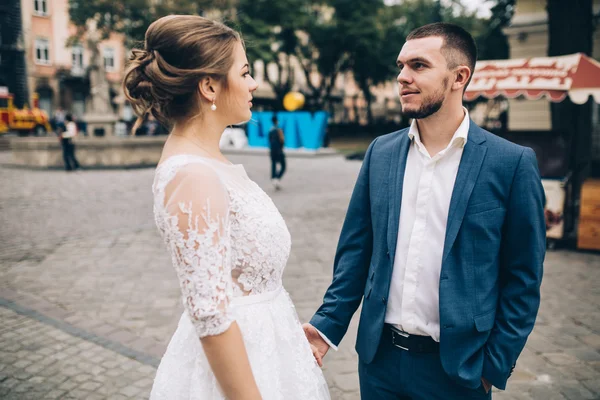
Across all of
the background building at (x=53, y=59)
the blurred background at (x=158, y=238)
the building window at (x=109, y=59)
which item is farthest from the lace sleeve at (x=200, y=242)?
the building window at (x=109, y=59)

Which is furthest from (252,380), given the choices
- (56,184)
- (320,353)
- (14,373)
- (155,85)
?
(56,184)

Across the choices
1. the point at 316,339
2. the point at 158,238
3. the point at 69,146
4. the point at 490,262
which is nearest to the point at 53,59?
the point at 69,146

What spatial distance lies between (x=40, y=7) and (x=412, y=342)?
4579cm

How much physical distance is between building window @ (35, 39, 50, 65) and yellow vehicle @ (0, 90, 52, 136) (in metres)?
6.59

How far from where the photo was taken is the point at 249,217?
5.32 ft

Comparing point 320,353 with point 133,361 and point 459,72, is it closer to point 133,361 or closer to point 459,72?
point 459,72

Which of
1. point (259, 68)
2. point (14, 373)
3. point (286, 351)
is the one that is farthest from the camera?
point (259, 68)

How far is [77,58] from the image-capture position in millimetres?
42188

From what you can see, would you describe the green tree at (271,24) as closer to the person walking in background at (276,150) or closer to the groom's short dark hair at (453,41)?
the person walking in background at (276,150)

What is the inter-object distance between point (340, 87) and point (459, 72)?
56.5m

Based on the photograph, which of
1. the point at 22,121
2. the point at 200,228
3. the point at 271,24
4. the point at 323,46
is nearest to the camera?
the point at 200,228

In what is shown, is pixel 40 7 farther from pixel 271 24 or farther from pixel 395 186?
pixel 395 186

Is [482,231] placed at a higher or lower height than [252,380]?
higher

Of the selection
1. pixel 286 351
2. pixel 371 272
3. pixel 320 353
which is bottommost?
pixel 320 353
